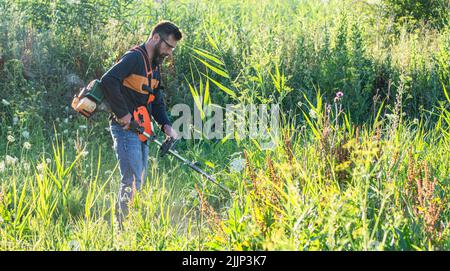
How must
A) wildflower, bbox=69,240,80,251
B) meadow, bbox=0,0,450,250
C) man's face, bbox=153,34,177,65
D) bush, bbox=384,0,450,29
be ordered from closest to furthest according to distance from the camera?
wildflower, bbox=69,240,80,251 < meadow, bbox=0,0,450,250 < man's face, bbox=153,34,177,65 < bush, bbox=384,0,450,29

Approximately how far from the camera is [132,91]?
577 centimetres

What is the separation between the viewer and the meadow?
4.80 metres

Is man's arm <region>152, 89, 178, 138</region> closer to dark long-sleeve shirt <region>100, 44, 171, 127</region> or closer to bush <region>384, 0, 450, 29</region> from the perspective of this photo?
dark long-sleeve shirt <region>100, 44, 171, 127</region>

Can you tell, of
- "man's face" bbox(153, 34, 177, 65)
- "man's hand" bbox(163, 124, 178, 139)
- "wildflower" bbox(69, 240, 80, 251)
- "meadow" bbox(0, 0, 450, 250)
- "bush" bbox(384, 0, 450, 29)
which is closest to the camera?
"wildflower" bbox(69, 240, 80, 251)

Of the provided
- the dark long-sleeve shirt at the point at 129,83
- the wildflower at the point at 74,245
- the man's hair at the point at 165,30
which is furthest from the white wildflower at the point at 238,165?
the wildflower at the point at 74,245

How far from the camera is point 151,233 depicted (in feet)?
14.5

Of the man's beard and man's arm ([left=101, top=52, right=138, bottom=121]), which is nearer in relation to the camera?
man's arm ([left=101, top=52, right=138, bottom=121])

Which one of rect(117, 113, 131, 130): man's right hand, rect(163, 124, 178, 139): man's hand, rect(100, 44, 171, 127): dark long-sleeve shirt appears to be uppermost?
rect(100, 44, 171, 127): dark long-sleeve shirt

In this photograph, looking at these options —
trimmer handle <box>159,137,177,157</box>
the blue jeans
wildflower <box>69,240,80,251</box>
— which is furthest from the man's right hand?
wildflower <box>69,240,80,251</box>

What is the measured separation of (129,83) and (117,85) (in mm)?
163

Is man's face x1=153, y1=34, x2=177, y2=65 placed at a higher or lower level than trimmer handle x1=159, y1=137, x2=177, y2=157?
higher
